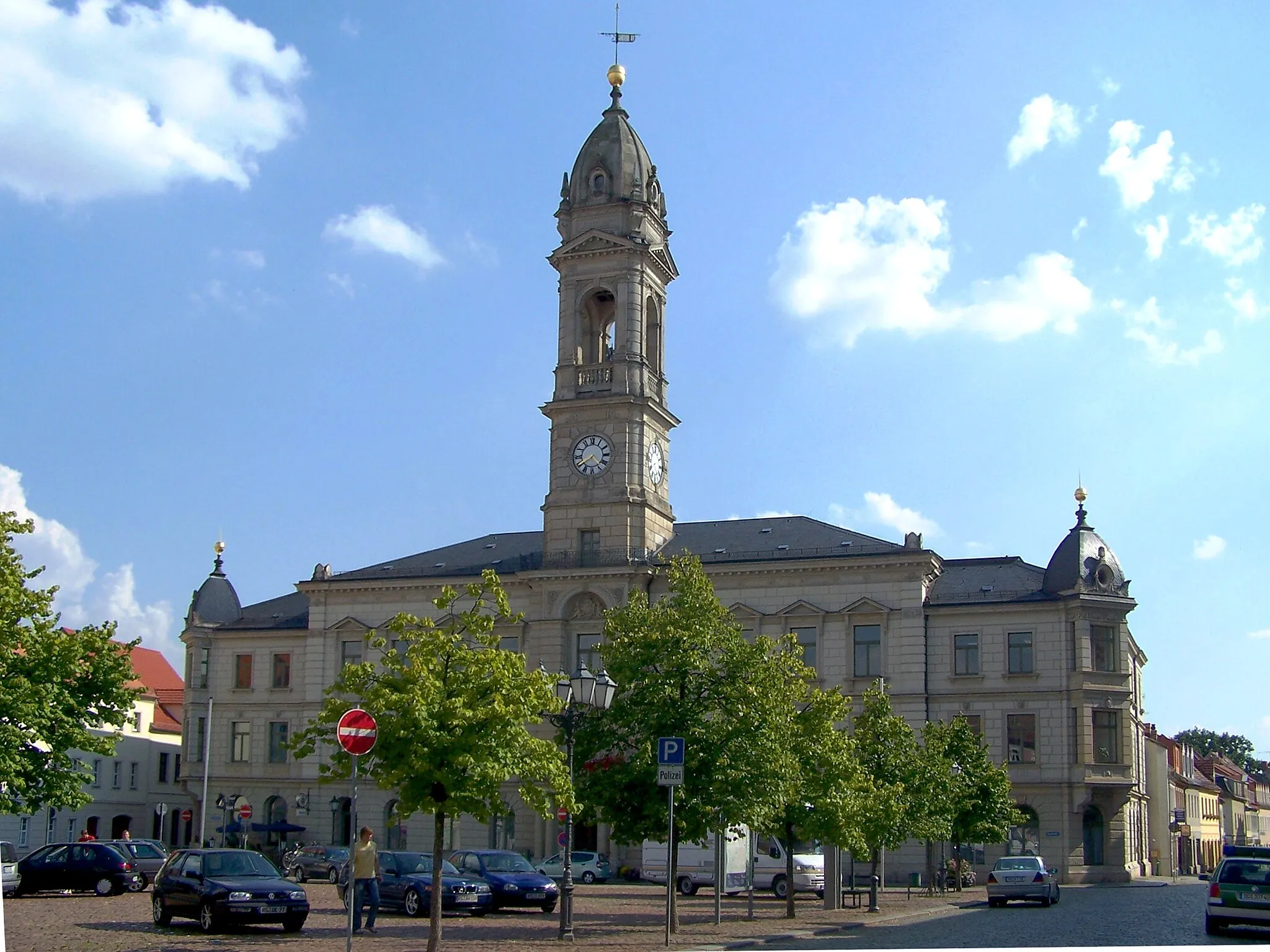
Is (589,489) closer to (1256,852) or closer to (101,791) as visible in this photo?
(101,791)

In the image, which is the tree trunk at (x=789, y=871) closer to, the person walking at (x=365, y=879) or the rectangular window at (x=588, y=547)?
the person walking at (x=365, y=879)

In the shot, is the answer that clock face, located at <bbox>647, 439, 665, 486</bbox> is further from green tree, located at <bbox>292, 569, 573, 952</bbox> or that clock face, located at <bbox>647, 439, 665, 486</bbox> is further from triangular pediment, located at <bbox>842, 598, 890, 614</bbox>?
green tree, located at <bbox>292, 569, 573, 952</bbox>

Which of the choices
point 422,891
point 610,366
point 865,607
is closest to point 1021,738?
point 865,607

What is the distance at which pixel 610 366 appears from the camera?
2638 inches

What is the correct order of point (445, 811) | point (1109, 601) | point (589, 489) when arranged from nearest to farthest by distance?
point (445, 811)
point (1109, 601)
point (589, 489)

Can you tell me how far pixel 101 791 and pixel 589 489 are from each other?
32638mm

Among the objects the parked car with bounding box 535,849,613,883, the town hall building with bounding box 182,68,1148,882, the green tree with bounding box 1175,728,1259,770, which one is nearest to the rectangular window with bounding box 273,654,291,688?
the town hall building with bounding box 182,68,1148,882

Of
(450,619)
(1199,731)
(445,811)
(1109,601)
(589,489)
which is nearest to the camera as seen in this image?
(445,811)

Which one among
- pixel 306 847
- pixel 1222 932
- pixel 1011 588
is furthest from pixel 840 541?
pixel 1222 932

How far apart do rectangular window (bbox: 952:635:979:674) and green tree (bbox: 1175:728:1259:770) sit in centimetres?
12928

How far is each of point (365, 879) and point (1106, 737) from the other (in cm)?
4136

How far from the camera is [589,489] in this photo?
6656 centimetres

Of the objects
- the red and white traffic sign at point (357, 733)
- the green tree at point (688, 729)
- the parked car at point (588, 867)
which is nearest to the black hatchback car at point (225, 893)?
the green tree at point (688, 729)

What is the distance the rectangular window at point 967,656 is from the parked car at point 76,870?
35.8 metres
